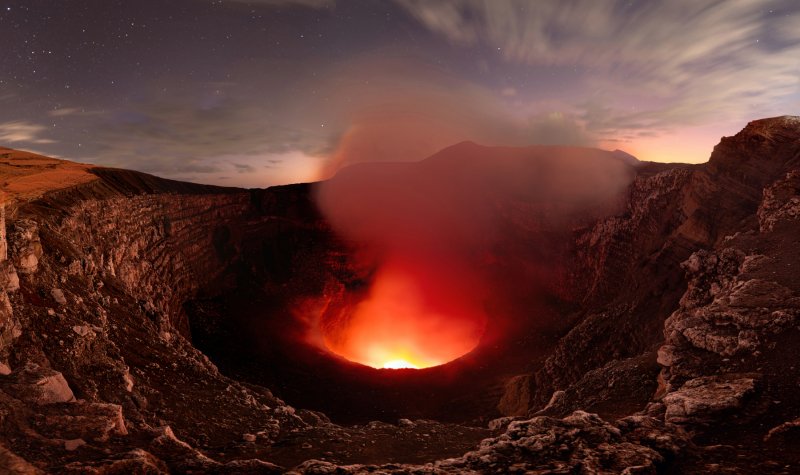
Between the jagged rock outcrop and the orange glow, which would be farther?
the orange glow

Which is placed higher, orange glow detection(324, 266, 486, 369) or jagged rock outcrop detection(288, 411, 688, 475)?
jagged rock outcrop detection(288, 411, 688, 475)

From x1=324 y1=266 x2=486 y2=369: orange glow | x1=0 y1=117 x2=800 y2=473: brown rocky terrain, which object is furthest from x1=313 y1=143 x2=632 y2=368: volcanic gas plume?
x1=0 y1=117 x2=800 y2=473: brown rocky terrain

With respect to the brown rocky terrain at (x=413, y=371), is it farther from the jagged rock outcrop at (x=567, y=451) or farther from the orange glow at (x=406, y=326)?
the orange glow at (x=406, y=326)

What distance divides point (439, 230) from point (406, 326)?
14.1m

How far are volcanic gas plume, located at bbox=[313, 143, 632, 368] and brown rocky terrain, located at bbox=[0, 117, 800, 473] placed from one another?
6.15ft

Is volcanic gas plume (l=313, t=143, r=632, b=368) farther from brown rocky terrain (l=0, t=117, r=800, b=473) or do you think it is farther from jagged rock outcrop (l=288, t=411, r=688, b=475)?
jagged rock outcrop (l=288, t=411, r=688, b=475)

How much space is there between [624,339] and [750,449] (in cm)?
1947

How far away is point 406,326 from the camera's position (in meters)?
51.4

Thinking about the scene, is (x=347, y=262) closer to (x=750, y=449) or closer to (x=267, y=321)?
(x=267, y=321)

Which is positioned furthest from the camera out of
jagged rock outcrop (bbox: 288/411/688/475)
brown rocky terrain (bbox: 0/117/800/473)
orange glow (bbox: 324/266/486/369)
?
orange glow (bbox: 324/266/486/369)

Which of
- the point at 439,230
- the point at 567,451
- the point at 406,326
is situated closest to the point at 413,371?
the point at 406,326

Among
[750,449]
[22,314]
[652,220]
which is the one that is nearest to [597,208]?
[652,220]

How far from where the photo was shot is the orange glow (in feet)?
156

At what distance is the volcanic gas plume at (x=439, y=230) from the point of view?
156 ft
